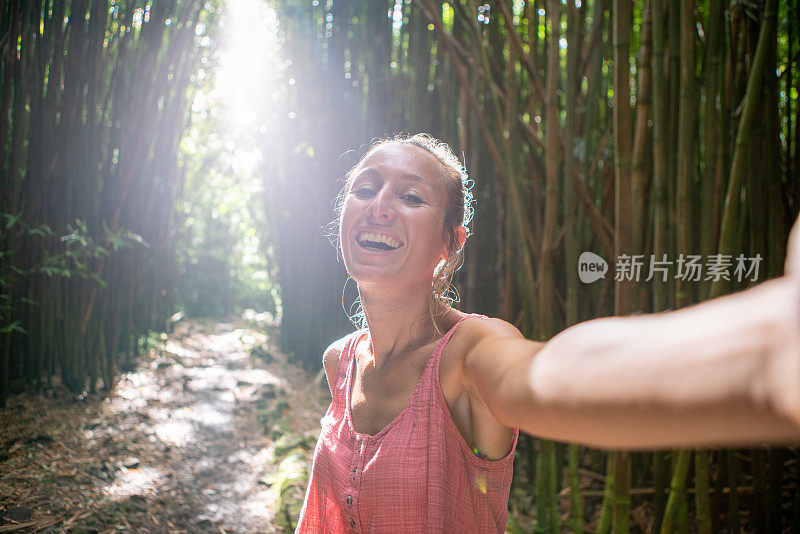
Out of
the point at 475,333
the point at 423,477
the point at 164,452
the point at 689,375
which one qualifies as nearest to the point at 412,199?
the point at 475,333

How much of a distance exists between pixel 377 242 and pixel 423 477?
1.22 ft

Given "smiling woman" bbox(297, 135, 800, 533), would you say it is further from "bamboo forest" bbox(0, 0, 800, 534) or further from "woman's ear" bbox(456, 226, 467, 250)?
"bamboo forest" bbox(0, 0, 800, 534)

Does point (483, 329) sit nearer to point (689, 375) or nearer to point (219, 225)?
point (689, 375)

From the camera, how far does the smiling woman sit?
0.24 m

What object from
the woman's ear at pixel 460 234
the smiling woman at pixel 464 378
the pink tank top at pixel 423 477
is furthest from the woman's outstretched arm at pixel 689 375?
the woman's ear at pixel 460 234

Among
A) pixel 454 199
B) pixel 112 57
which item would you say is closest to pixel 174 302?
pixel 112 57

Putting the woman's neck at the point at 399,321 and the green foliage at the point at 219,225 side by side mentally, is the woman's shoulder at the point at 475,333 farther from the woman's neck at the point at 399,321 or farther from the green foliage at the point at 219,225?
the green foliage at the point at 219,225

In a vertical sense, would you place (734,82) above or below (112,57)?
below

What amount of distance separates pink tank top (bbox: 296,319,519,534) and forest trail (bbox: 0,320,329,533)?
29.4 inches

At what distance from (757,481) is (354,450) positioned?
4.50 feet

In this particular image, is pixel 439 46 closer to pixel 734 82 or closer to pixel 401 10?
pixel 401 10

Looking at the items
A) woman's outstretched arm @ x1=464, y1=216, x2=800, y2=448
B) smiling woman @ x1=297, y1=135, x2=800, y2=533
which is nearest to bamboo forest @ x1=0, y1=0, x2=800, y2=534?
smiling woman @ x1=297, y1=135, x2=800, y2=533

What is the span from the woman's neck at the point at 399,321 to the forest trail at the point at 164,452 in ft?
2.70

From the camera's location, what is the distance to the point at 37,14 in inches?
51.7
